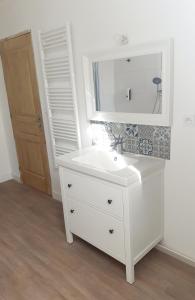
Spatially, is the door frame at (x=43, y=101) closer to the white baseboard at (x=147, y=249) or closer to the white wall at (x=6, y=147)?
the white wall at (x=6, y=147)

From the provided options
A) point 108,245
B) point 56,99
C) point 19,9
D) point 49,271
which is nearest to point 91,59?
point 56,99

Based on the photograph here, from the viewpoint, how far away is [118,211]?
6.15 feet

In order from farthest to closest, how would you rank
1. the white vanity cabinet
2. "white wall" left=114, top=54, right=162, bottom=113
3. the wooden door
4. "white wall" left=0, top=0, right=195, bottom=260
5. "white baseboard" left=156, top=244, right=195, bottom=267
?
the wooden door
"white baseboard" left=156, top=244, right=195, bottom=267
"white wall" left=114, top=54, right=162, bottom=113
the white vanity cabinet
"white wall" left=0, top=0, right=195, bottom=260

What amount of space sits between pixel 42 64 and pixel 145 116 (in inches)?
57.5

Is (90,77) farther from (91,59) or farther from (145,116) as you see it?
(145,116)

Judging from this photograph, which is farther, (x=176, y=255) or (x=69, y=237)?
(x=69, y=237)

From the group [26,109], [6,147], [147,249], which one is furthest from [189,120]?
[6,147]

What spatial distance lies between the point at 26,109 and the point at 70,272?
2170 millimetres

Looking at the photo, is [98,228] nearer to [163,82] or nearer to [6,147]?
[163,82]

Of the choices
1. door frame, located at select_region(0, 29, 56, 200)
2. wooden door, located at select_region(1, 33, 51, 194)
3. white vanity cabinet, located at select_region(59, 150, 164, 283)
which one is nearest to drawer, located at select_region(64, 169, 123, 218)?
white vanity cabinet, located at select_region(59, 150, 164, 283)

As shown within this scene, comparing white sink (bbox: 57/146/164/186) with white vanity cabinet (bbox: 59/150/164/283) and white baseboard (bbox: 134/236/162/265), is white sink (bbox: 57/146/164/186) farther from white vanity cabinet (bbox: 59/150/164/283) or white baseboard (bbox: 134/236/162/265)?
white baseboard (bbox: 134/236/162/265)

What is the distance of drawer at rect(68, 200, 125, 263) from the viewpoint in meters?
1.96

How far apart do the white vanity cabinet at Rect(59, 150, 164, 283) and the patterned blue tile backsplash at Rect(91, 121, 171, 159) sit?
128 millimetres

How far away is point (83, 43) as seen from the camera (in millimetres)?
2424
